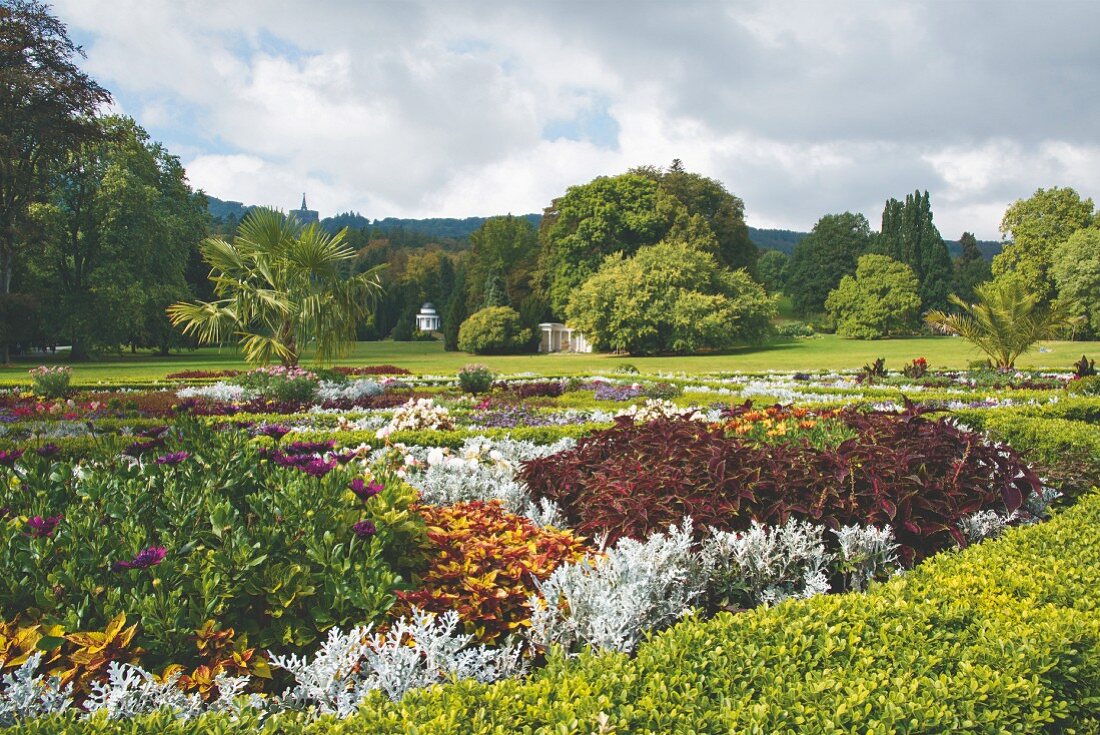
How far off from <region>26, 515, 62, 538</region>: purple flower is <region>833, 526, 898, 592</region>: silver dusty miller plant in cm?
330

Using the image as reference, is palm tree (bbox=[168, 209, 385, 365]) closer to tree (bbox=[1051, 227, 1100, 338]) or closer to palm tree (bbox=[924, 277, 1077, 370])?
palm tree (bbox=[924, 277, 1077, 370])

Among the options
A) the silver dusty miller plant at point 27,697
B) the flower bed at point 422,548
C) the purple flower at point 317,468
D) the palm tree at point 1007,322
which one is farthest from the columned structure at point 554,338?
the silver dusty miller plant at point 27,697

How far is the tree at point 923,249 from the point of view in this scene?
61.3 metres

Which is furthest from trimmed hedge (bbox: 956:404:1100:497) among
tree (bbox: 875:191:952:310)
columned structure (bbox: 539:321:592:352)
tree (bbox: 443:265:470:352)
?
tree (bbox: 875:191:952:310)

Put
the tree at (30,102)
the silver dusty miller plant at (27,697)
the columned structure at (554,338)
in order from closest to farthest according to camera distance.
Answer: the silver dusty miller plant at (27,697), the tree at (30,102), the columned structure at (554,338)

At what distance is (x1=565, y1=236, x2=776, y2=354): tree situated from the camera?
1396 inches

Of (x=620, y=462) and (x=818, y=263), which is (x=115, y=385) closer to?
(x=620, y=462)

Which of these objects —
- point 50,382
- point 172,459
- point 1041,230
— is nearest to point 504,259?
point 1041,230

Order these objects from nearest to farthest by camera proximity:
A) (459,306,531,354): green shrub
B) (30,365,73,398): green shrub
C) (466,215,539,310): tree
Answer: (30,365,73,398): green shrub < (459,306,531,354): green shrub < (466,215,539,310): tree

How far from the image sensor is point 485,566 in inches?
116

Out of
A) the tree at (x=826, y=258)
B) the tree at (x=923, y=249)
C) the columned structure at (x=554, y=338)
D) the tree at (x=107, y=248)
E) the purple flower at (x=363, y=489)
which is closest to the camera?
the purple flower at (x=363, y=489)

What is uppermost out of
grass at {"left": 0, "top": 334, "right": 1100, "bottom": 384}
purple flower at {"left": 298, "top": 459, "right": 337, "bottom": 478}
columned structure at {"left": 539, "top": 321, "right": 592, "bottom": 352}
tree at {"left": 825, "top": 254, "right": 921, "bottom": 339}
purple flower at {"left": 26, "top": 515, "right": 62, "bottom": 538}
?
tree at {"left": 825, "top": 254, "right": 921, "bottom": 339}

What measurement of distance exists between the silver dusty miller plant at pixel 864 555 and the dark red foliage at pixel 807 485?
107 mm

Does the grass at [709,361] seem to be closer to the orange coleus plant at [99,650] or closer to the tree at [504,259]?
the tree at [504,259]
